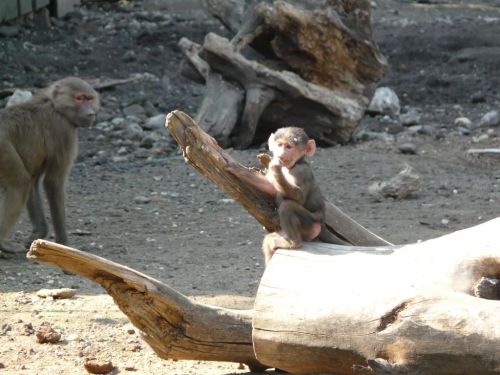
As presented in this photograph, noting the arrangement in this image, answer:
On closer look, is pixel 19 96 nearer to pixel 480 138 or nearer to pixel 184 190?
pixel 184 190

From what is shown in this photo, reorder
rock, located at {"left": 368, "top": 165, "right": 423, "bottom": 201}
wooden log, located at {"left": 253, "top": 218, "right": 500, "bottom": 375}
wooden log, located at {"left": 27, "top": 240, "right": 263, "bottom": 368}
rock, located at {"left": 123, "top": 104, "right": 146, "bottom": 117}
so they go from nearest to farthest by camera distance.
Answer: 1. wooden log, located at {"left": 253, "top": 218, "right": 500, "bottom": 375}
2. wooden log, located at {"left": 27, "top": 240, "right": 263, "bottom": 368}
3. rock, located at {"left": 368, "top": 165, "right": 423, "bottom": 201}
4. rock, located at {"left": 123, "top": 104, "right": 146, "bottom": 117}

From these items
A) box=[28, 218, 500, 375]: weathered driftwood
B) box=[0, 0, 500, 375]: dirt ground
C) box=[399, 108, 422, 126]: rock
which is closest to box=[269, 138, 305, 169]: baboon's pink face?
box=[28, 218, 500, 375]: weathered driftwood

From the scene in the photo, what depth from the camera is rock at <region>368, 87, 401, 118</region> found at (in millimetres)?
12953

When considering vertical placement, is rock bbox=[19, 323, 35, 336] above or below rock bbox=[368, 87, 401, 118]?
above

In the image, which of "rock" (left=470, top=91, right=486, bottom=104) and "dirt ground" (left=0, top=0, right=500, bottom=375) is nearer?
"dirt ground" (left=0, top=0, right=500, bottom=375)

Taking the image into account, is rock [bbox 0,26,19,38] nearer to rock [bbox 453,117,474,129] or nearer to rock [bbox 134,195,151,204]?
rock [bbox 453,117,474,129]

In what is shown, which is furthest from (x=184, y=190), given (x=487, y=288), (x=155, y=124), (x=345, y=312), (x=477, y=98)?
(x=487, y=288)

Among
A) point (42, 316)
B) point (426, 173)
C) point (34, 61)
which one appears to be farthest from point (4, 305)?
point (34, 61)

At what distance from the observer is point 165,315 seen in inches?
188

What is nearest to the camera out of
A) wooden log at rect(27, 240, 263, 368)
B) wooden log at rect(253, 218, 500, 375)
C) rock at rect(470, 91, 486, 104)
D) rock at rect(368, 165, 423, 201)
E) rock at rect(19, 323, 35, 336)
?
wooden log at rect(253, 218, 500, 375)

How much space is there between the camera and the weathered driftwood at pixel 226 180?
16.8 ft

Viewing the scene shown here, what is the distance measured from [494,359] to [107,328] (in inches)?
108

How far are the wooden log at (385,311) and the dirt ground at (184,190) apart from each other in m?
0.96

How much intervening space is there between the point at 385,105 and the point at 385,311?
29.4ft
